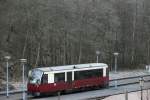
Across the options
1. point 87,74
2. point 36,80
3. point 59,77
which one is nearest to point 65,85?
point 59,77

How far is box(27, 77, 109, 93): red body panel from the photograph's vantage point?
4656cm

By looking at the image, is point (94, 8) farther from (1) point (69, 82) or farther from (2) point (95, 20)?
(1) point (69, 82)

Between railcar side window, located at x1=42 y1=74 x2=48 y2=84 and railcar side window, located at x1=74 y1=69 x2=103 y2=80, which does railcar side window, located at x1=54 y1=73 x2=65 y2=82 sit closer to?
railcar side window, located at x1=42 y1=74 x2=48 y2=84

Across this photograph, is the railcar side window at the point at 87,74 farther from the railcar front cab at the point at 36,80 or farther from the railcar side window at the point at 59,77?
the railcar front cab at the point at 36,80

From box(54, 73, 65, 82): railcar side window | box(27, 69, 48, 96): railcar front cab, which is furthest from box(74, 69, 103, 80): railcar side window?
box(27, 69, 48, 96): railcar front cab

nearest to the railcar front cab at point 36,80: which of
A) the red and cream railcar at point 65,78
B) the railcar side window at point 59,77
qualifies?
the red and cream railcar at point 65,78

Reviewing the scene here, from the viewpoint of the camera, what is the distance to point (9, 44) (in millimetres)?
58656

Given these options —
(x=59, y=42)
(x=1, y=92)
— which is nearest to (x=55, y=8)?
(x=59, y=42)

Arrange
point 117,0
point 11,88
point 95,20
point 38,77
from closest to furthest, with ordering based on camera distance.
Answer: point 38,77
point 11,88
point 95,20
point 117,0

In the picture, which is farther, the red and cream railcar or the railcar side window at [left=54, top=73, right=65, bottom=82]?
the railcar side window at [left=54, top=73, right=65, bottom=82]

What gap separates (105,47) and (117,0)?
8.70m

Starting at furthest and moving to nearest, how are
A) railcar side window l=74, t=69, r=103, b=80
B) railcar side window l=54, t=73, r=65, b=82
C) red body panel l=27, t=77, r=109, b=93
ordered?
railcar side window l=74, t=69, r=103, b=80 < railcar side window l=54, t=73, r=65, b=82 < red body panel l=27, t=77, r=109, b=93

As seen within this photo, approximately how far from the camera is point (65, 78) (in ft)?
159

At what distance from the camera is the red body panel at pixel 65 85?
1833 inches
